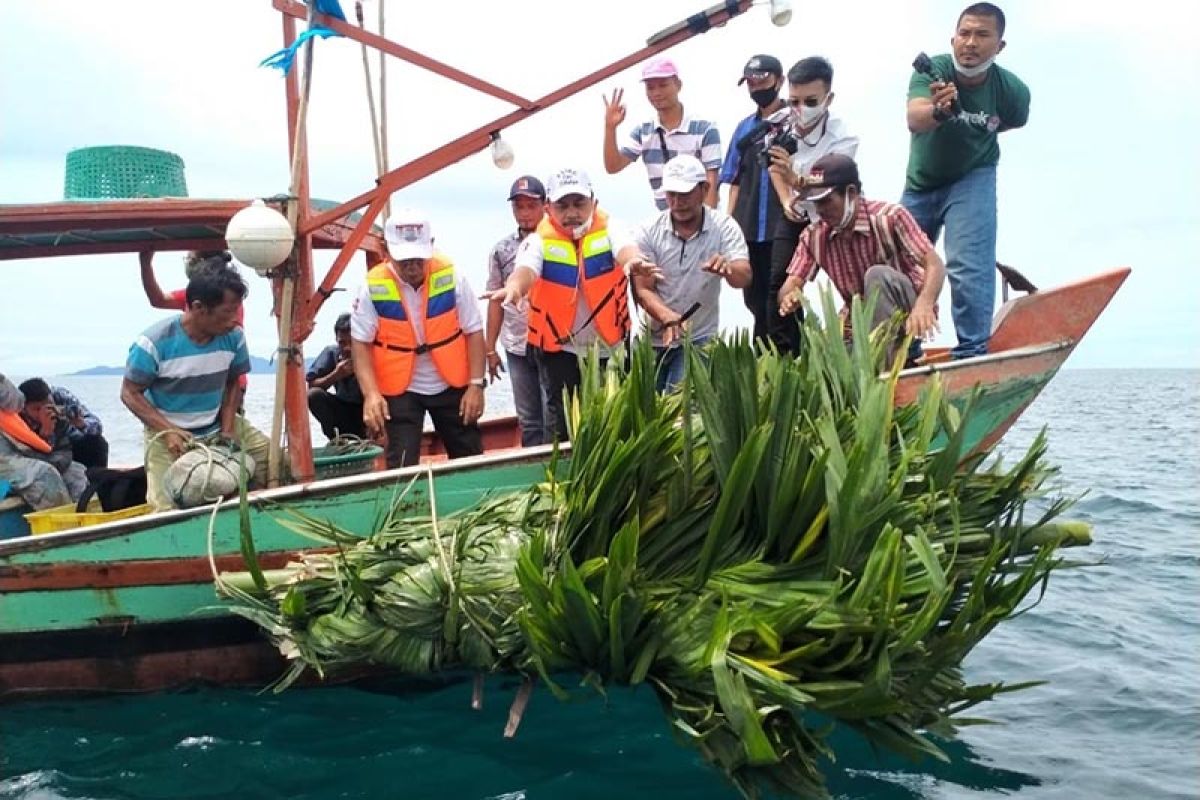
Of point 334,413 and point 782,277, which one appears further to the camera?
point 334,413

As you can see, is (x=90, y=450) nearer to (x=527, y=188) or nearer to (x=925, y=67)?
(x=527, y=188)

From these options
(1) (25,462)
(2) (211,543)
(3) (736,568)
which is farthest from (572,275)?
A: (1) (25,462)

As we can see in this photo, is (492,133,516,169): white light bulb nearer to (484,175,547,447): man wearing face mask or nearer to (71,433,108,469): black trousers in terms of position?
(484,175,547,447): man wearing face mask

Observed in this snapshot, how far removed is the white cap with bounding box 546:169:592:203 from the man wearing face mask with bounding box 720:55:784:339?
0.98m

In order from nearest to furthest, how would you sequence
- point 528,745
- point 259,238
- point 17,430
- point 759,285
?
point 528,745 → point 259,238 → point 759,285 → point 17,430

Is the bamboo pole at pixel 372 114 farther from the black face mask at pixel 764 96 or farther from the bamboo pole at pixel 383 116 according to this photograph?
the black face mask at pixel 764 96

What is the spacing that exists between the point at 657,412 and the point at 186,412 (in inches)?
114

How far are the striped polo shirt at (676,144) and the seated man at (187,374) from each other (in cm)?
246

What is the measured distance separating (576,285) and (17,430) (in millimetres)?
3562

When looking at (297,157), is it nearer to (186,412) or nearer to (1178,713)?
(186,412)

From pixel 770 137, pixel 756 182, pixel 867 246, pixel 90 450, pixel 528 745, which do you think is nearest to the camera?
pixel 528 745

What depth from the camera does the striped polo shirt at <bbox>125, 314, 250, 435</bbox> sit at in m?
5.32

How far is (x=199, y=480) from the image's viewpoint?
15.4 feet

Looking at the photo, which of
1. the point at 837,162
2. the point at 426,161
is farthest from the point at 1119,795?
the point at 426,161
